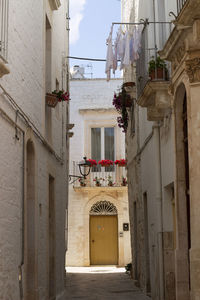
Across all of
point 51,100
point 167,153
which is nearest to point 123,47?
point 51,100

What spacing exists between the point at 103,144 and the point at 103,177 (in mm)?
1712

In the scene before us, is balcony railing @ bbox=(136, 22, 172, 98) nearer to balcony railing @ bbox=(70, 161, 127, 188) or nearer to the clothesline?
the clothesline

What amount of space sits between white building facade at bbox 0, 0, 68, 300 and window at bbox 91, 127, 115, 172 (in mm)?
11168

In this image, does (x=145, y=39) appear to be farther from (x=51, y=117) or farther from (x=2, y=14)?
(x=2, y=14)

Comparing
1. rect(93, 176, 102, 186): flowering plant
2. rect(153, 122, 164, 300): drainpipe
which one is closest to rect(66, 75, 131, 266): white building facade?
rect(93, 176, 102, 186): flowering plant

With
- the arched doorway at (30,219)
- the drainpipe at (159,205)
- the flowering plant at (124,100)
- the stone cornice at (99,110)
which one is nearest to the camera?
the arched doorway at (30,219)

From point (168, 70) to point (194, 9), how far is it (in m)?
3.79

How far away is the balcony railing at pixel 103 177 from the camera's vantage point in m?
27.4

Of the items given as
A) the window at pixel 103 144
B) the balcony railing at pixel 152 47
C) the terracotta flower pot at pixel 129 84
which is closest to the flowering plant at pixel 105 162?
the window at pixel 103 144

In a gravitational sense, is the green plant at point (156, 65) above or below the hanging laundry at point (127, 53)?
below

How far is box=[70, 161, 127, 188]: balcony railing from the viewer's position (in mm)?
27391

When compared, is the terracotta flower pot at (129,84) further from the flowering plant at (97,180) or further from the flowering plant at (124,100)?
the flowering plant at (97,180)

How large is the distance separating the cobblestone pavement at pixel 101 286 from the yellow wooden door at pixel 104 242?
3.25 meters

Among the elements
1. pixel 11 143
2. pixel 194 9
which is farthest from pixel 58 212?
pixel 194 9
